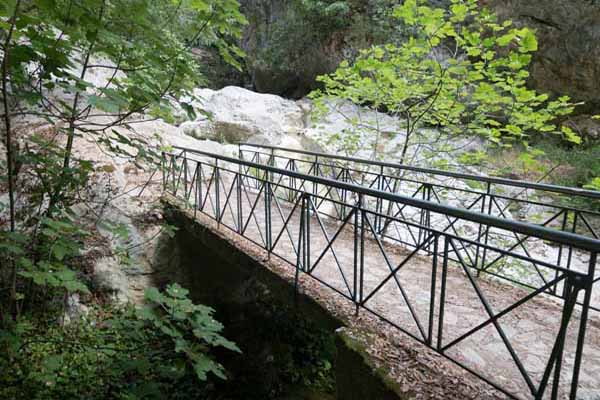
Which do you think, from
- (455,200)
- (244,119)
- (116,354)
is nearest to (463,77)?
(455,200)

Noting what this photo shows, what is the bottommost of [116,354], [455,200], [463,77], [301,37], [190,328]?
[116,354]

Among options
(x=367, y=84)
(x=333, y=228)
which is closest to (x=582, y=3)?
(x=367, y=84)

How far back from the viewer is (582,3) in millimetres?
9211

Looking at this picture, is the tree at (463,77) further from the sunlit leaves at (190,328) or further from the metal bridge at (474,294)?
the sunlit leaves at (190,328)

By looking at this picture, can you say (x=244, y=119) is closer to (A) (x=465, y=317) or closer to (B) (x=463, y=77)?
(B) (x=463, y=77)

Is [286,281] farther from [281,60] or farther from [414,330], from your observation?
[281,60]

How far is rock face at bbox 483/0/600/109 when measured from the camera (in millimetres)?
9305

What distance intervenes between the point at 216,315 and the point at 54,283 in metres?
4.38

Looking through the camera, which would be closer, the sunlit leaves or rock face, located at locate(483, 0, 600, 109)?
the sunlit leaves

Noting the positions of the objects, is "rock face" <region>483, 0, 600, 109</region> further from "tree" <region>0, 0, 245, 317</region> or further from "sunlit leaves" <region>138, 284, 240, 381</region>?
"sunlit leaves" <region>138, 284, 240, 381</region>

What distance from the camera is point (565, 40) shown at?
31.9 ft

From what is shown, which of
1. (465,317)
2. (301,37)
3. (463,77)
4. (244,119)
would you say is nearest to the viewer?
(465,317)

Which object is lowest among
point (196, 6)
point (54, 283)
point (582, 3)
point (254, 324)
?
point (254, 324)

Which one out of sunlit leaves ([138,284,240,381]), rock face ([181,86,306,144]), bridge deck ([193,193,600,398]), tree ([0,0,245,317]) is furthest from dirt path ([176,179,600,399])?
rock face ([181,86,306,144])
